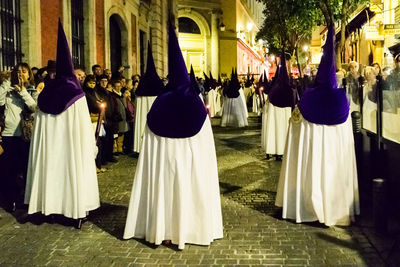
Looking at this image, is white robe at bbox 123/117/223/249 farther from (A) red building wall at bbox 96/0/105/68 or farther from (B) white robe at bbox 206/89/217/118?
(B) white robe at bbox 206/89/217/118

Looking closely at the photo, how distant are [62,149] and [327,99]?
3.32 metres

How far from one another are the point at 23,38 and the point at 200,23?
3307 centimetres

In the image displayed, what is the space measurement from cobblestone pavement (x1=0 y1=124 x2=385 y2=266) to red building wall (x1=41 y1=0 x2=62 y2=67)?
7574 millimetres

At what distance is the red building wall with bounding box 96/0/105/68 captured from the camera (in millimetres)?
17969

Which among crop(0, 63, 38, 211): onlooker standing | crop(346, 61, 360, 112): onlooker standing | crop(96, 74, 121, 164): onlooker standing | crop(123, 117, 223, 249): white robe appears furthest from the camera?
crop(96, 74, 121, 164): onlooker standing

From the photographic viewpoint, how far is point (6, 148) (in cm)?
683

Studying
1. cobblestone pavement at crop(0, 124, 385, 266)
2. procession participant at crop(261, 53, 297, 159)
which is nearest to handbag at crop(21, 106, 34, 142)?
cobblestone pavement at crop(0, 124, 385, 266)

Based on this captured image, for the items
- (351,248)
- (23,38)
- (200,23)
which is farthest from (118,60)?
(200,23)

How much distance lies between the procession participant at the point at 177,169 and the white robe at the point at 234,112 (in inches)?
559

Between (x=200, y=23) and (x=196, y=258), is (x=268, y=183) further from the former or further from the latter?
(x=200, y=23)

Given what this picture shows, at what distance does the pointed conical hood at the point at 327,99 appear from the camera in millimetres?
5789

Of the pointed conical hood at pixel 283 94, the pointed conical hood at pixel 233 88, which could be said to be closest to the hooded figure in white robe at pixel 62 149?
the pointed conical hood at pixel 283 94

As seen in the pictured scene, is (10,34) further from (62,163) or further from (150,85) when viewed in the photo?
(62,163)

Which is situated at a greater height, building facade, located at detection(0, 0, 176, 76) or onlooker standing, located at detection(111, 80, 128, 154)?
building facade, located at detection(0, 0, 176, 76)
